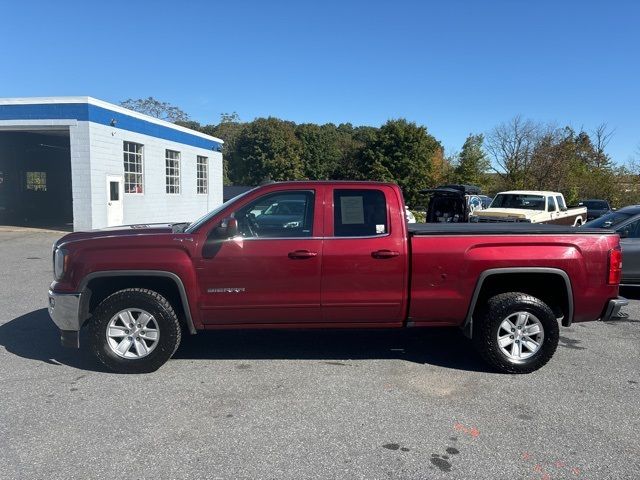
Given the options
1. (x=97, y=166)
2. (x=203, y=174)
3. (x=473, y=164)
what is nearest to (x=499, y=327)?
(x=97, y=166)

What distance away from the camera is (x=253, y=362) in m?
5.12

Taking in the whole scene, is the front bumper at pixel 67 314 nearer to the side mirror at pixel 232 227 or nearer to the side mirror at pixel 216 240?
the side mirror at pixel 216 240

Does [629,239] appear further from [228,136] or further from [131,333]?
[228,136]

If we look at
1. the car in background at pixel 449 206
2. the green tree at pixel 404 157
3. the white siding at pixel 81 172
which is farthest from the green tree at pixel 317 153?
the white siding at pixel 81 172

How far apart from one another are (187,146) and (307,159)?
40077 millimetres

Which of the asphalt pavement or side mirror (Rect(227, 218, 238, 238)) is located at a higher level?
side mirror (Rect(227, 218, 238, 238))

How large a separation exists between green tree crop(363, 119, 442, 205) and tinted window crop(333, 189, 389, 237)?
42.1 metres

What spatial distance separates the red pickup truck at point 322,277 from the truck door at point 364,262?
0.01m

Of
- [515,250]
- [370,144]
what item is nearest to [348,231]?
[515,250]

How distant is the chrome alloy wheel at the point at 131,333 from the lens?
187 inches

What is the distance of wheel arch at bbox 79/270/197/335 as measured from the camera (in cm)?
466

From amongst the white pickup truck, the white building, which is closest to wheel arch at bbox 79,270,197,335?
the white pickup truck

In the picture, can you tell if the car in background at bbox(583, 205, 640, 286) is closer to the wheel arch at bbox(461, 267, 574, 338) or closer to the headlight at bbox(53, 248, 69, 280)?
the wheel arch at bbox(461, 267, 574, 338)

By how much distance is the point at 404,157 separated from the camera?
154 feet
